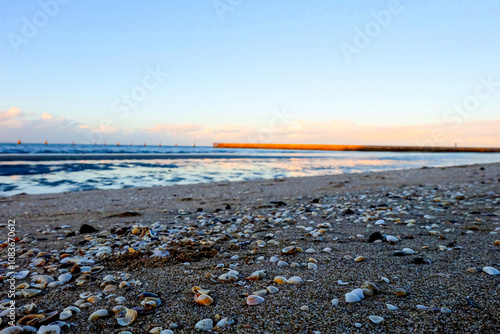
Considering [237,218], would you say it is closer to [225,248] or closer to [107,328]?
[225,248]

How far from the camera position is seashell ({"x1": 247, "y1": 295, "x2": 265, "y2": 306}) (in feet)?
7.26

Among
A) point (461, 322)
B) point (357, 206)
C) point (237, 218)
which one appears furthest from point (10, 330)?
point (357, 206)

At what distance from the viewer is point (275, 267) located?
A: 9.75 feet

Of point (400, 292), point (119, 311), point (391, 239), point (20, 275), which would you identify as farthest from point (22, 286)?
point (391, 239)

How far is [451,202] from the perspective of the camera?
20.3ft

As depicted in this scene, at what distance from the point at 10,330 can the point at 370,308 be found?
8.13 ft

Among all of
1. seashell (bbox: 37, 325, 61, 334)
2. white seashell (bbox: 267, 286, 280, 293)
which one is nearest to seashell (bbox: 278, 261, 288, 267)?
white seashell (bbox: 267, 286, 280, 293)

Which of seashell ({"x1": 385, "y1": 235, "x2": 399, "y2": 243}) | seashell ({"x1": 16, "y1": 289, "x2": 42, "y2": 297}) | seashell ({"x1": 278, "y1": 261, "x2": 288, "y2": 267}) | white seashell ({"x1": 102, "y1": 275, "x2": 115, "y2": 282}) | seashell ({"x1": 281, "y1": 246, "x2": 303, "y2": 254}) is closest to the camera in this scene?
seashell ({"x1": 16, "y1": 289, "x2": 42, "y2": 297})

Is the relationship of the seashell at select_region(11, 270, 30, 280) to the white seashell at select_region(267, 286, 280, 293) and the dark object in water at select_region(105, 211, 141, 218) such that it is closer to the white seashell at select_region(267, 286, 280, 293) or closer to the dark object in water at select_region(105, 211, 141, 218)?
the white seashell at select_region(267, 286, 280, 293)

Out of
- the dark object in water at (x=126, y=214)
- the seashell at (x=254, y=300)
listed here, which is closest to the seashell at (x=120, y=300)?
the seashell at (x=254, y=300)

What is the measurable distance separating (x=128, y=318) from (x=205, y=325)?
0.58 m

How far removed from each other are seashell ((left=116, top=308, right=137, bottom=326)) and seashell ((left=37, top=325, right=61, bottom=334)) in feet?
1.21

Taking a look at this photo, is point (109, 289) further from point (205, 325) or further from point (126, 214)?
point (126, 214)

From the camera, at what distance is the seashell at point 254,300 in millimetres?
2213
